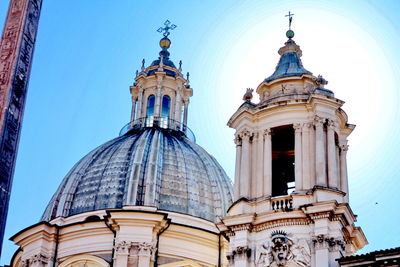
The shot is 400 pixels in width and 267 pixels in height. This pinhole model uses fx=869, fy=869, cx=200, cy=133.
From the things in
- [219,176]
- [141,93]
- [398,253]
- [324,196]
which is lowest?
[398,253]

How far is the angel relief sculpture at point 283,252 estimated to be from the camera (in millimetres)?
29406

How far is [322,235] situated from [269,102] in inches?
248

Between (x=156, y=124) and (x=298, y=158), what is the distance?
15991mm

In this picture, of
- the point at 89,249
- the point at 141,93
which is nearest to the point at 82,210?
the point at 89,249

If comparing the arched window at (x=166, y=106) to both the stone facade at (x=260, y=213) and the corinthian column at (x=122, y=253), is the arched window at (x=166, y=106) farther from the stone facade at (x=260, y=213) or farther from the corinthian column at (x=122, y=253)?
the corinthian column at (x=122, y=253)

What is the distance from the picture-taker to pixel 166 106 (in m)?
48.3

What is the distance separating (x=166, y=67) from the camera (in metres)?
49.2

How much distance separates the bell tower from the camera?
29609 millimetres

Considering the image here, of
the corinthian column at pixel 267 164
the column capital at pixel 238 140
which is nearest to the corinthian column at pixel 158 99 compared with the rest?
the column capital at pixel 238 140

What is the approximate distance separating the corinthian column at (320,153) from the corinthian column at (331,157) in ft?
0.74

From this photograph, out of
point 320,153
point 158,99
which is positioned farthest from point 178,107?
point 320,153

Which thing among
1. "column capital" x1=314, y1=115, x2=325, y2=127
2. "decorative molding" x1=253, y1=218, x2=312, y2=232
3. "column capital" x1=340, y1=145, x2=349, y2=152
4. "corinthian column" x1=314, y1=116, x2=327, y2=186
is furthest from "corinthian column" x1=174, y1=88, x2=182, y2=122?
"decorative molding" x1=253, y1=218, x2=312, y2=232

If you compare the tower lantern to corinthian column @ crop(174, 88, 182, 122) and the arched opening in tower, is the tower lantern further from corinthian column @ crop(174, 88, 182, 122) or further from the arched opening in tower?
the arched opening in tower

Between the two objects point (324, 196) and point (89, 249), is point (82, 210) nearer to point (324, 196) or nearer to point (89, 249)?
point (89, 249)
